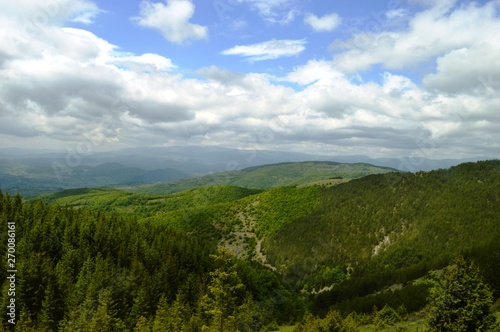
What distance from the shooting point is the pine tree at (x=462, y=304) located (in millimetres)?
29422

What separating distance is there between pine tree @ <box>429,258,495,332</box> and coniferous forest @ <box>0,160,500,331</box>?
0.10m

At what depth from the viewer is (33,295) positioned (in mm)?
63812

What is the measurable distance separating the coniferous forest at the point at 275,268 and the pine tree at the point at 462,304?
0.10 metres

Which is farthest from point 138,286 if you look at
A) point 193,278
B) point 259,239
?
point 259,239

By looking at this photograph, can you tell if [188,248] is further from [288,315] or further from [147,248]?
[288,315]

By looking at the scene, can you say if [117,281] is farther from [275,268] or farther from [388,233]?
[388,233]

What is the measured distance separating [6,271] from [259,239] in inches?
5275

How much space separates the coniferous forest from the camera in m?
34.6

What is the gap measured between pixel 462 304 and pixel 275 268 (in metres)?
136
